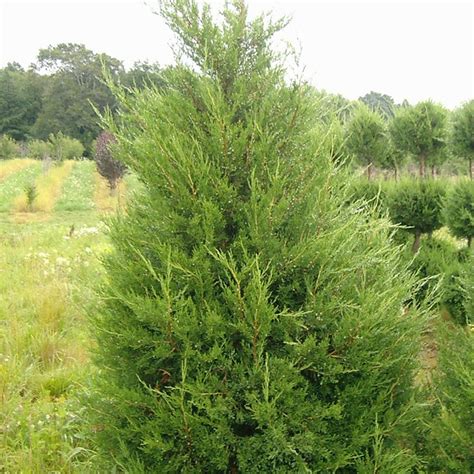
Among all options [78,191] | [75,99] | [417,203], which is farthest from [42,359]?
[75,99]

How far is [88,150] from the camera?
188 ft

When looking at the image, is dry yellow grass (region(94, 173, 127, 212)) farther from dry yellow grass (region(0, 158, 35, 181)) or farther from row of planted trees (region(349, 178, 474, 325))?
row of planted trees (region(349, 178, 474, 325))

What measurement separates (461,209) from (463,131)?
67.3 inches

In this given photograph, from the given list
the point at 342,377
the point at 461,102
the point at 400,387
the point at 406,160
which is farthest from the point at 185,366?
the point at 406,160

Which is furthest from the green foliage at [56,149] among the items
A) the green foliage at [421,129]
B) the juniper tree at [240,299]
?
the juniper tree at [240,299]

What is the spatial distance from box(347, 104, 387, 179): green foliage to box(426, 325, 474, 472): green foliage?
22.4ft

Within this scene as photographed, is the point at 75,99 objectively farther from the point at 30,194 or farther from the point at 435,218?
the point at 435,218

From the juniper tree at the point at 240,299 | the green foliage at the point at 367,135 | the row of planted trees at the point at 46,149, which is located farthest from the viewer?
the row of planted trees at the point at 46,149

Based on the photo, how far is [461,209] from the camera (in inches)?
243

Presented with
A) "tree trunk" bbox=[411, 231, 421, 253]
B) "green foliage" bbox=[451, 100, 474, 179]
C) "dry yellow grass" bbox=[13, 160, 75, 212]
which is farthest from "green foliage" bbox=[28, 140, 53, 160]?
"green foliage" bbox=[451, 100, 474, 179]

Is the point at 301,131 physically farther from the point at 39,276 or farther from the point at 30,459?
the point at 39,276

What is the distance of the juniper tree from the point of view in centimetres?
197

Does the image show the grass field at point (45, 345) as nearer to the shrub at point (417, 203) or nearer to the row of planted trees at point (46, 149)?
the shrub at point (417, 203)

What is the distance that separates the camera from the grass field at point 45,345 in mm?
3217
